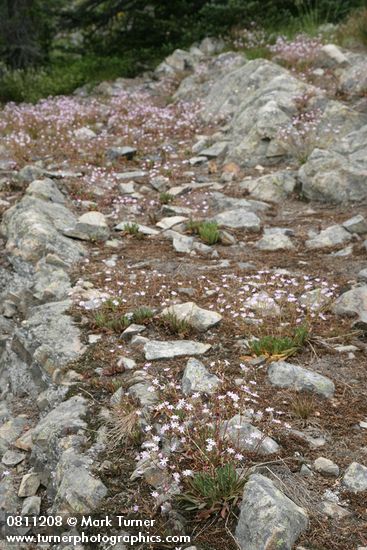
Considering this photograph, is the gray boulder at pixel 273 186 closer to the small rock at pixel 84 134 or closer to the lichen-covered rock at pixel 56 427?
the small rock at pixel 84 134

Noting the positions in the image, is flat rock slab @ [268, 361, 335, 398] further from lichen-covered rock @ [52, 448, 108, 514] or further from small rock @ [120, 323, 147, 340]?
lichen-covered rock @ [52, 448, 108, 514]

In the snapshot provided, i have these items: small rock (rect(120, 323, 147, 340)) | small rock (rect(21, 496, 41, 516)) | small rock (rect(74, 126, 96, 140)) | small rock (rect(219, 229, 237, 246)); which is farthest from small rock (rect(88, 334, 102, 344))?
small rock (rect(74, 126, 96, 140))

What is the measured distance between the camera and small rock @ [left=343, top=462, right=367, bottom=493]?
372 cm

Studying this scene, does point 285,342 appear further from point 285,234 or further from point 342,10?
point 342,10

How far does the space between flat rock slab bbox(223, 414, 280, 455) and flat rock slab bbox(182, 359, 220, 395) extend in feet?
1.54

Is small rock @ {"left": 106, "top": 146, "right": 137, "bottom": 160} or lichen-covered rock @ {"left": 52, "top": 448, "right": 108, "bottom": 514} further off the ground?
lichen-covered rock @ {"left": 52, "top": 448, "right": 108, "bottom": 514}

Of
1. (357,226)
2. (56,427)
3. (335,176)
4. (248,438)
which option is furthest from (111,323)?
(335,176)

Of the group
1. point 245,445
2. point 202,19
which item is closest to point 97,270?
point 245,445

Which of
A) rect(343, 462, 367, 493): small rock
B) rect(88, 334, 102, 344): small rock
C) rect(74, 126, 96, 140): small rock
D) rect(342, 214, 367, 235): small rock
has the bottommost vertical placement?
rect(74, 126, 96, 140): small rock

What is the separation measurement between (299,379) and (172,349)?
1.23m

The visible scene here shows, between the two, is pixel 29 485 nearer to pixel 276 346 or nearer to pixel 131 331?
pixel 131 331

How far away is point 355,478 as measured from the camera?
3.78m

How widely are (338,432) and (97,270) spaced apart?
3.88m

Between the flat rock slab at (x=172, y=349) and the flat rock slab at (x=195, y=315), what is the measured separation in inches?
11.6
